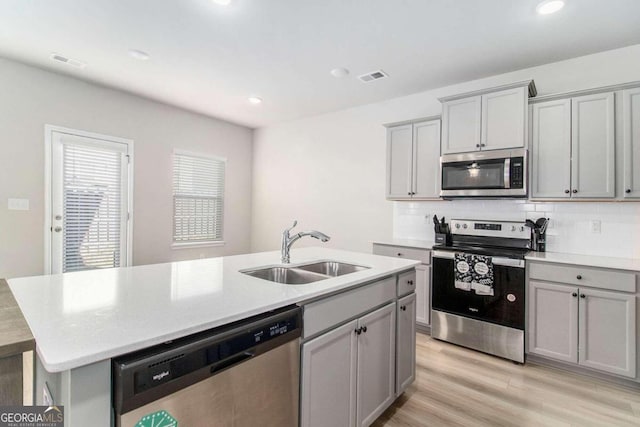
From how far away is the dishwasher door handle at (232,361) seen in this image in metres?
1.03

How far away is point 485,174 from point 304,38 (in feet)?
6.83

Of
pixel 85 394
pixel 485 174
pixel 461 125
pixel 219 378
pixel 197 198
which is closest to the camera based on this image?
pixel 85 394

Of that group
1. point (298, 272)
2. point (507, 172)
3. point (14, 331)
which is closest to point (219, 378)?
point (14, 331)

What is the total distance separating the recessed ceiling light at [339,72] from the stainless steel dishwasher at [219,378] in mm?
2760

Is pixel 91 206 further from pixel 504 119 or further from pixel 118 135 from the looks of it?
pixel 504 119

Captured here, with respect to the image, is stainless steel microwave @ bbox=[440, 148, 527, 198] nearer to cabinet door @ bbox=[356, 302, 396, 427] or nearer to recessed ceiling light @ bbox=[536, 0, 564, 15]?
recessed ceiling light @ bbox=[536, 0, 564, 15]

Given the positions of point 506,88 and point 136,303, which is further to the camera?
point 506,88

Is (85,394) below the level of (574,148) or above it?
below

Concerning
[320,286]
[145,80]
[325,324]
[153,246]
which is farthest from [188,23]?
[153,246]

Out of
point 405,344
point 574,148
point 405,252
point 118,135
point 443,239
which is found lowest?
point 405,344

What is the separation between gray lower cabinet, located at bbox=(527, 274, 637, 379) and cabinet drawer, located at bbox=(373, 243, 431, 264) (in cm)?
91

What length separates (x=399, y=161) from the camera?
12.1 feet

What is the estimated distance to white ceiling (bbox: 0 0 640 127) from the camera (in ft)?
7.54

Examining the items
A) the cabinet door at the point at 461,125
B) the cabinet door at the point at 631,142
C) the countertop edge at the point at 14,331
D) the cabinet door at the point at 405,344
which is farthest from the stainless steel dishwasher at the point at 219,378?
the cabinet door at the point at 631,142
